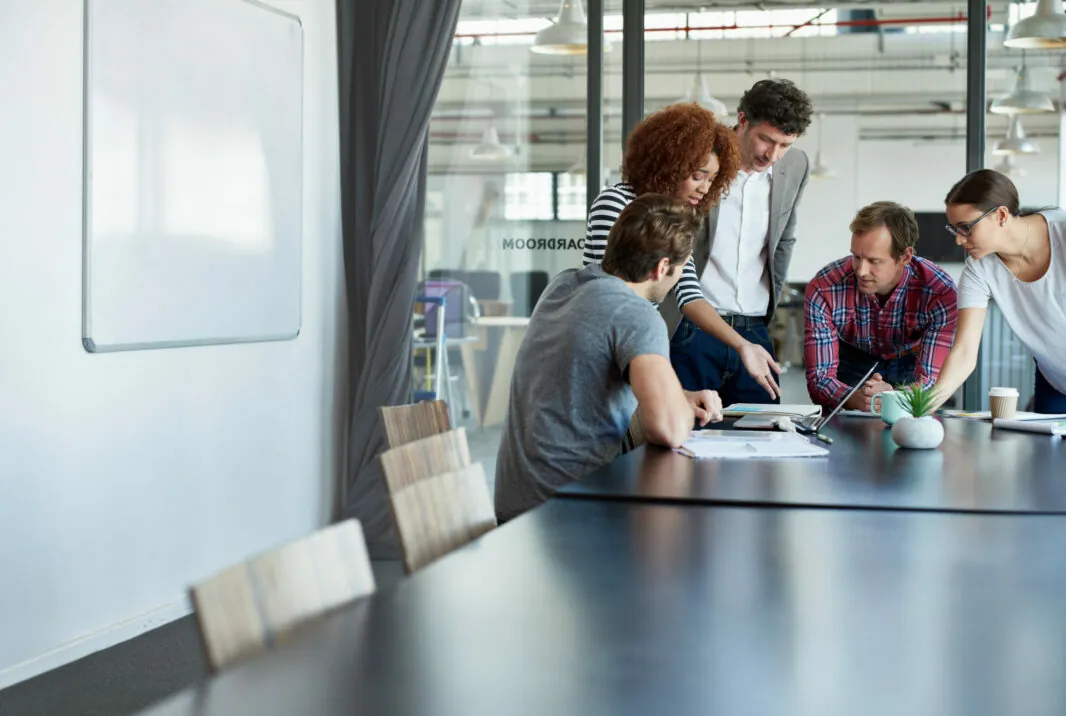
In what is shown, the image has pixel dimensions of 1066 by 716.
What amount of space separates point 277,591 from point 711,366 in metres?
2.72

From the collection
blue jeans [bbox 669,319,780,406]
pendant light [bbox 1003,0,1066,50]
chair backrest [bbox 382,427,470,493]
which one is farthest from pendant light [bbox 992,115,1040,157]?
chair backrest [bbox 382,427,470,493]

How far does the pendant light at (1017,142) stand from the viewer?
251 inches

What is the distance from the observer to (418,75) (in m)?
5.16

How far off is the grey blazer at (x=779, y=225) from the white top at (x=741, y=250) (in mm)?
23

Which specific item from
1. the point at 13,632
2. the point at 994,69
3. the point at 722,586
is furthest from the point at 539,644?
the point at 994,69

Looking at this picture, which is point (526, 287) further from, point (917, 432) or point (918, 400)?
point (917, 432)

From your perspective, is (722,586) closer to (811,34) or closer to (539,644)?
(539,644)

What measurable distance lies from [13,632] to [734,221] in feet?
8.56

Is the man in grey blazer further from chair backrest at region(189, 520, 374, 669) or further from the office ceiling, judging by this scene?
chair backrest at region(189, 520, 374, 669)

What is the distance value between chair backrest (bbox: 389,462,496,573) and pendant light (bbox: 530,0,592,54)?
12.3 feet

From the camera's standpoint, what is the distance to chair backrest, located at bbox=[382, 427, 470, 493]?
2092mm

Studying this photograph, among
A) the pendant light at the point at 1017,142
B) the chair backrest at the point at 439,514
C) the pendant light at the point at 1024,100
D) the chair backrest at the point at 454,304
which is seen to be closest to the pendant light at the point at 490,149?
the chair backrest at the point at 454,304

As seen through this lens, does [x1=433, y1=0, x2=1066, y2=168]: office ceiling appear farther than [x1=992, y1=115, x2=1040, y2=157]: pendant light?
No

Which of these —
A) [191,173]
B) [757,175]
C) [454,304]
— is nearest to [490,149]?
[454,304]
